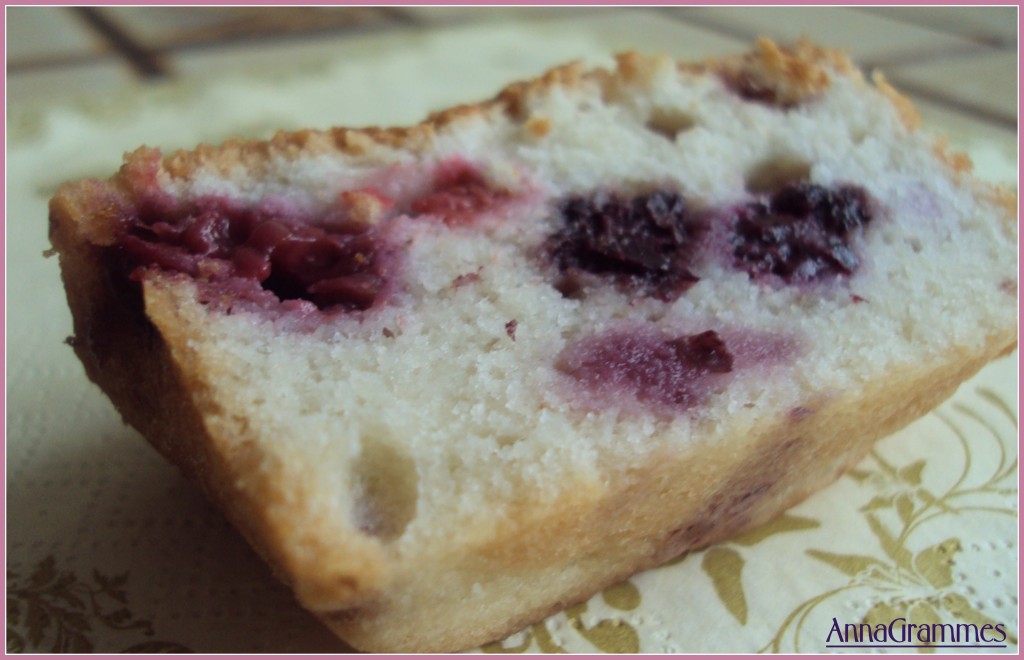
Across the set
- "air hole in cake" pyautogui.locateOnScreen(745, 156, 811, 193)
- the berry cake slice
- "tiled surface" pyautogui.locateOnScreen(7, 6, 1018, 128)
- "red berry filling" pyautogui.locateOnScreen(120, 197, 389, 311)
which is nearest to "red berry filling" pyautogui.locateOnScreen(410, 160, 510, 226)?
the berry cake slice

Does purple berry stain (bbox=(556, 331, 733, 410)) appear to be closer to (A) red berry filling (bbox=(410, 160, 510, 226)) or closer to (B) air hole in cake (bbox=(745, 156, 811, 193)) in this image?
(A) red berry filling (bbox=(410, 160, 510, 226))

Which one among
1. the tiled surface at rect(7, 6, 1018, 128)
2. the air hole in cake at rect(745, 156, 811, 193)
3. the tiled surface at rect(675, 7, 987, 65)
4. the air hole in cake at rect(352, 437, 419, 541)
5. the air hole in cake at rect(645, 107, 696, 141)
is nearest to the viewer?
the air hole in cake at rect(352, 437, 419, 541)

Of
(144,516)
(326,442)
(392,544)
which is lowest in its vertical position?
(392,544)

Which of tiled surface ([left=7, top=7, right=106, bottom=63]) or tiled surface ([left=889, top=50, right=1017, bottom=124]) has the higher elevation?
tiled surface ([left=7, top=7, right=106, bottom=63])

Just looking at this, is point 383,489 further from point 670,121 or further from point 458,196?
point 670,121

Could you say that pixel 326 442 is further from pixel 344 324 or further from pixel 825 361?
pixel 825 361

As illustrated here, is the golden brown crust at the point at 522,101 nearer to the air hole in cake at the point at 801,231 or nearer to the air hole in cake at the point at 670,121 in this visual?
the air hole in cake at the point at 670,121

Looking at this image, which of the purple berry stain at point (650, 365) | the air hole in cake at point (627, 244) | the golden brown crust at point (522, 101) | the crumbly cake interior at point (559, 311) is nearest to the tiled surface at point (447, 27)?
the golden brown crust at point (522, 101)

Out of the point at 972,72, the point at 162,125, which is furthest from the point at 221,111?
the point at 972,72
